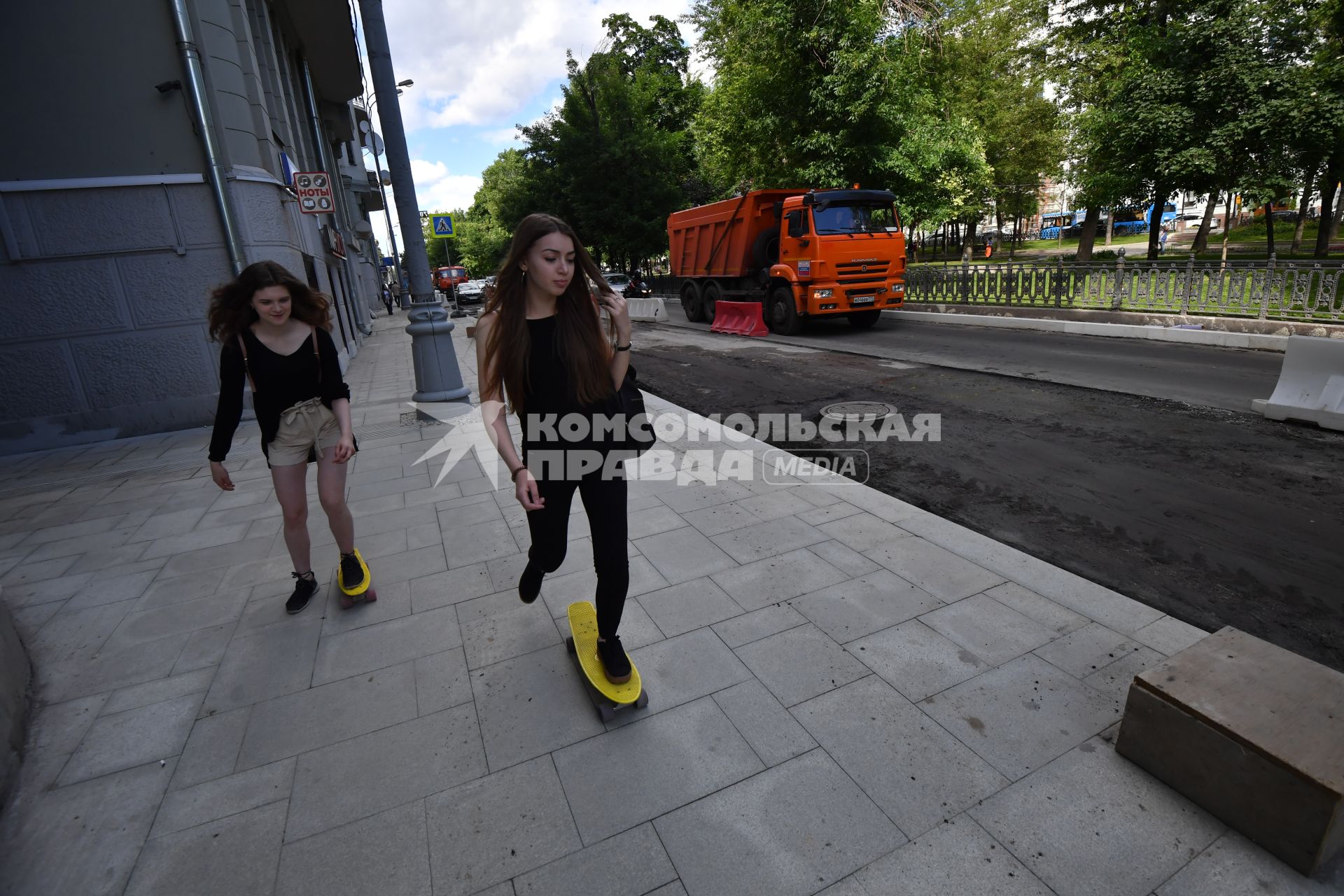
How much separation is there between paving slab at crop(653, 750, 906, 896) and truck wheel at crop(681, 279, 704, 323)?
702 inches

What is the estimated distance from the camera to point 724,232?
17.3 meters

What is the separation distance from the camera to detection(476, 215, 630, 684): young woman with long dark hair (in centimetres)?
234

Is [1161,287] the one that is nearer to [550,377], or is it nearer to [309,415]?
[550,377]

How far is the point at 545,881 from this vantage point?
194 cm

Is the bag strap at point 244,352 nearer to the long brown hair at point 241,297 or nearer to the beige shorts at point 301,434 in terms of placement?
the long brown hair at point 241,297

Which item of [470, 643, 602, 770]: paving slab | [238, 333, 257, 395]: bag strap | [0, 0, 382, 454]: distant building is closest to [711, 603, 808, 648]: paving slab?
[470, 643, 602, 770]: paving slab

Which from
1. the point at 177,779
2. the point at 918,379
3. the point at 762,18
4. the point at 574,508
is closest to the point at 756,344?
the point at 918,379

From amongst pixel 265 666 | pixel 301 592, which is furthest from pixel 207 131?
pixel 265 666

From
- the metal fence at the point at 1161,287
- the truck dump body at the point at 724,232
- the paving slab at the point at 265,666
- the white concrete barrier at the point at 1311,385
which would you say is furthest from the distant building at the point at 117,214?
the metal fence at the point at 1161,287

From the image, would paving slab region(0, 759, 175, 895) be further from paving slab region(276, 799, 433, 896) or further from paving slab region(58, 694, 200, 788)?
paving slab region(276, 799, 433, 896)

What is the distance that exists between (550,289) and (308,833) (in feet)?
6.63

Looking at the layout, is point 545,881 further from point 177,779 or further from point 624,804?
point 177,779

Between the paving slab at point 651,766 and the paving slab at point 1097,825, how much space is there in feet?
2.80

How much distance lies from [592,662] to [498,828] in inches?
30.5
